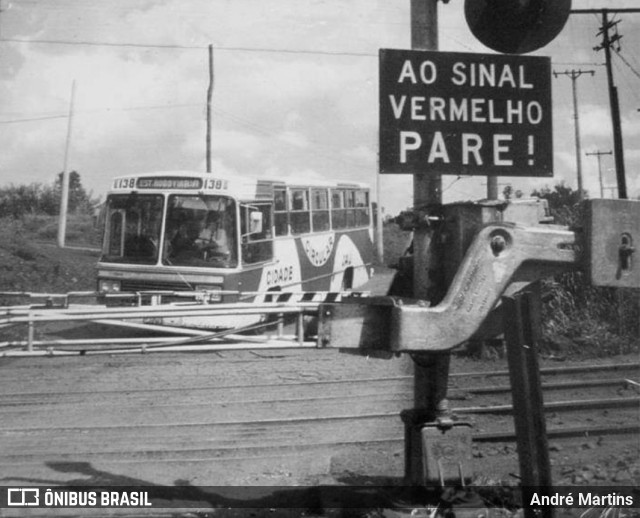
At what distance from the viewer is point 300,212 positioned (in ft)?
51.0

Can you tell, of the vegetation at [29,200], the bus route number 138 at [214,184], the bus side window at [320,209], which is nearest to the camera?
the bus route number 138 at [214,184]

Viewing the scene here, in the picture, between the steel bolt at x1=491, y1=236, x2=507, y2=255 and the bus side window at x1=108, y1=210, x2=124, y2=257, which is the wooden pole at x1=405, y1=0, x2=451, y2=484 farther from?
the bus side window at x1=108, y1=210, x2=124, y2=257

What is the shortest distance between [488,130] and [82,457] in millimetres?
3735

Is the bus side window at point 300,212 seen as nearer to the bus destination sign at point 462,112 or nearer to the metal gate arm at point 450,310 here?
the bus destination sign at point 462,112

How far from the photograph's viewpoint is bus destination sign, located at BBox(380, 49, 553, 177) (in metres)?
3.61

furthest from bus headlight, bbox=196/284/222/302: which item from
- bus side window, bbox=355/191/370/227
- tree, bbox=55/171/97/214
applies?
tree, bbox=55/171/97/214

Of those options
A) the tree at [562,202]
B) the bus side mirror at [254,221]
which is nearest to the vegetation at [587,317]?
the tree at [562,202]

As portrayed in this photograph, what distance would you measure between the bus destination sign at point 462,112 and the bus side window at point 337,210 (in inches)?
529

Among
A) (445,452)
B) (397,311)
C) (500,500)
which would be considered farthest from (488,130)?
(500,500)

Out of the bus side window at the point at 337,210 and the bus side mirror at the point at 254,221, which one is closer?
the bus side mirror at the point at 254,221

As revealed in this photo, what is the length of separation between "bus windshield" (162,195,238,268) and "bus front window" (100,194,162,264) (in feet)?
0.82

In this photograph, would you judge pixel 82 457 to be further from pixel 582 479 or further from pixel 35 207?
pixel 35 207

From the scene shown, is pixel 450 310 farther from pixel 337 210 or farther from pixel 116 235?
pixel 337 210

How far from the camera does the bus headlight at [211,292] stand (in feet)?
40.1
